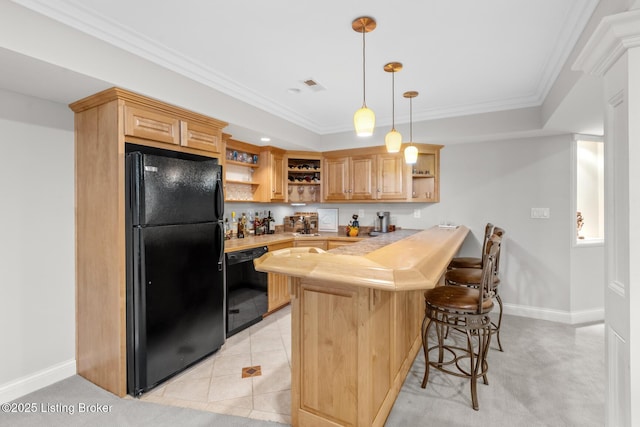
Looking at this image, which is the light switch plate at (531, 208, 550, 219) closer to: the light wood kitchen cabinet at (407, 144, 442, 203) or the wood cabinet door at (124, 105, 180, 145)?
the light wood kitchen cabinet at (407, 144, 442, 203)

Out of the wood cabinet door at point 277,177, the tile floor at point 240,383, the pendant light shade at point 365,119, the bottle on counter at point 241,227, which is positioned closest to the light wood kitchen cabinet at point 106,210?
the tile floor at point 240,383

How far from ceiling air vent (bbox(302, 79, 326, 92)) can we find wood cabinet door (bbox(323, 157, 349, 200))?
161cm

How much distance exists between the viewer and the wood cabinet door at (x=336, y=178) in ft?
15.3

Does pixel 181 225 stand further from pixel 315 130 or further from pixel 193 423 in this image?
pixel 315 130

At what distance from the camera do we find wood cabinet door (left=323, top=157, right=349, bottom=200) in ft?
15.3

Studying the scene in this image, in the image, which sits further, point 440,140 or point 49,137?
point 440,140

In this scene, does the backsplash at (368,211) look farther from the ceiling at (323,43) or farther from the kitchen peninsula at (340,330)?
the kitchen peninsula at (340,330)

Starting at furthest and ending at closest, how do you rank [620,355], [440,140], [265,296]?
[440,140] < [265,296] < [620,355]

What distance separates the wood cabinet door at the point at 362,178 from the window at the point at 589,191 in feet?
8.01

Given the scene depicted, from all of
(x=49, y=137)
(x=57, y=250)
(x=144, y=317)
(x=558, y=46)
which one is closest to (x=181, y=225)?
(x=144, y=317)

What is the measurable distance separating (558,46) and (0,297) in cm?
440

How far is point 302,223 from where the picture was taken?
505 centimetres

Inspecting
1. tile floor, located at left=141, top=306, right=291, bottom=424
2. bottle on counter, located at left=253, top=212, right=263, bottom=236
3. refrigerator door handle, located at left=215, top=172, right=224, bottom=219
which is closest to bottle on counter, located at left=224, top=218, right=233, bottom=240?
bottle on counter, located at left=253, top=212, right=263, bottom=236

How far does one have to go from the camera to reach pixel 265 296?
3.71 m
